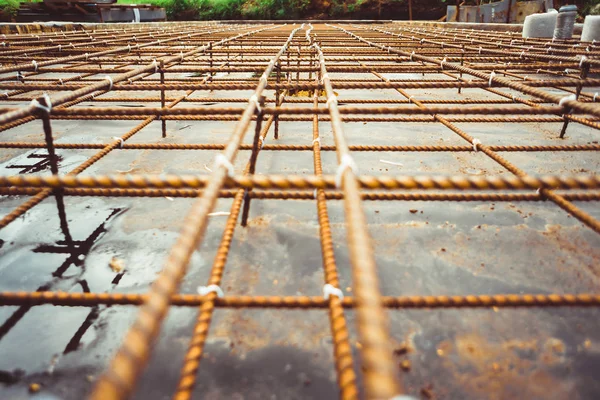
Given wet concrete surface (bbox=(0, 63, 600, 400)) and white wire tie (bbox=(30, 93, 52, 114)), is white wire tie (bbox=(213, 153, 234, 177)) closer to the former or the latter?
wet concrete surface (bbox=(0, 63, 600, 400))

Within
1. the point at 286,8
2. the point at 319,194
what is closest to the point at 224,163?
the point at 319,194

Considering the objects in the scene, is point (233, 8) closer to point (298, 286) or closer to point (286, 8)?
point (286, 8)

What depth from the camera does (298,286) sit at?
1738 mm

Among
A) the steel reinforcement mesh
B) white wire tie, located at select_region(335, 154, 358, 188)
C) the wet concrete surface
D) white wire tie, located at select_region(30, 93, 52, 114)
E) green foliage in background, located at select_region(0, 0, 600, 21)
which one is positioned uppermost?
green foliage in background, located at select_region(0, 0, 600, 21)

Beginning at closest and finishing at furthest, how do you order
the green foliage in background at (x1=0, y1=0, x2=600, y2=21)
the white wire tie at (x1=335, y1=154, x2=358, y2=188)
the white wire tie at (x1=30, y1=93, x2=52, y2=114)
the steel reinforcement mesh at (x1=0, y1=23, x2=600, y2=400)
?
the steel reinforcement mesh at (x1=0, y1=23, x2=600, y2=400), the white wire tie at (x1=335, y1=154, x2=358, y2=188), the white wire tie at (x1=30, y1=93, x2=52, y2=114), the green foliage in background at (x1=0, y1=0, x2=600, y2=21)

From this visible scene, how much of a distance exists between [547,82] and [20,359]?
448 cm

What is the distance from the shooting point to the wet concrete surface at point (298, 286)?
4.32ft

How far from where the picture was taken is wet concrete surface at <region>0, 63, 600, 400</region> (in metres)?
1.32

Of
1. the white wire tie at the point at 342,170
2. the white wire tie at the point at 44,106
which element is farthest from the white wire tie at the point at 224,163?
the white wire tie at the point at 44,106

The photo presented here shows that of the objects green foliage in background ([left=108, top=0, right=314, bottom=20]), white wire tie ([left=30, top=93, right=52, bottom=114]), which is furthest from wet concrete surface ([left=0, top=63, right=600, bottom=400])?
green foliage in background ([left=108, top=0, right=314, bottom=20])

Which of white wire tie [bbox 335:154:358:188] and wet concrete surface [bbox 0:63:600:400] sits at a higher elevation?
white wire tie [bbox 335:154:358:188]

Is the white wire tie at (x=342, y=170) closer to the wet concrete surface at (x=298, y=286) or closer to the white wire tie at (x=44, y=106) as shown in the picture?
the wet concrete surface at (x=298, y=286)

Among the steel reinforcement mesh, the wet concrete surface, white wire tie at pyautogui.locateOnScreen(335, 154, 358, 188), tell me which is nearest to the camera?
the steel reinforcement mesh

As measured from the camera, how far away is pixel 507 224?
7.31 feet
